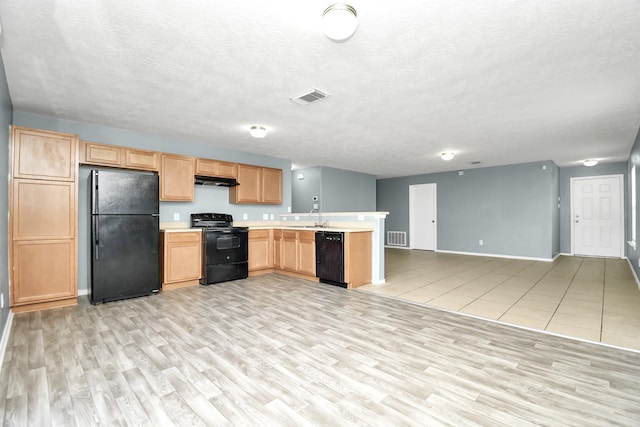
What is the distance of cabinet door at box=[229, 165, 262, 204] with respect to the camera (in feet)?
18.4

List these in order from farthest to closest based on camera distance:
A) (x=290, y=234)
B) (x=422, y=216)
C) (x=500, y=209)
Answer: (x=422, y=216), (x=500, y=209), (x=290, y=234)

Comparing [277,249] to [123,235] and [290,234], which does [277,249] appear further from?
[123,235]

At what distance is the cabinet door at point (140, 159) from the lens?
4344mm

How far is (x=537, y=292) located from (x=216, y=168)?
17.8 ft

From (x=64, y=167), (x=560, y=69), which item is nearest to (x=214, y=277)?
(x=64, y=167)

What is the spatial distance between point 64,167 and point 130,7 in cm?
→ 265

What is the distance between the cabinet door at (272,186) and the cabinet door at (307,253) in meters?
1.24

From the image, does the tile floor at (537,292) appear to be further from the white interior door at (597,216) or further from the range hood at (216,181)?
the range hood at (216,181)

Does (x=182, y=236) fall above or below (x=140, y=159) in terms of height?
below

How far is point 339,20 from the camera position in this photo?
72.1 inches

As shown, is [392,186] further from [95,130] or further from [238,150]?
[95,130]

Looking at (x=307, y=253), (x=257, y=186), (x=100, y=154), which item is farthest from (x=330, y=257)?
(x=100, y=154)

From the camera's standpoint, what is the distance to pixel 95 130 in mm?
4246

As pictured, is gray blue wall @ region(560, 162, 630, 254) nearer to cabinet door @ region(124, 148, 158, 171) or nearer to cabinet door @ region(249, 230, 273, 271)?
cabinet door @ region(249, 230, 273, 271)
